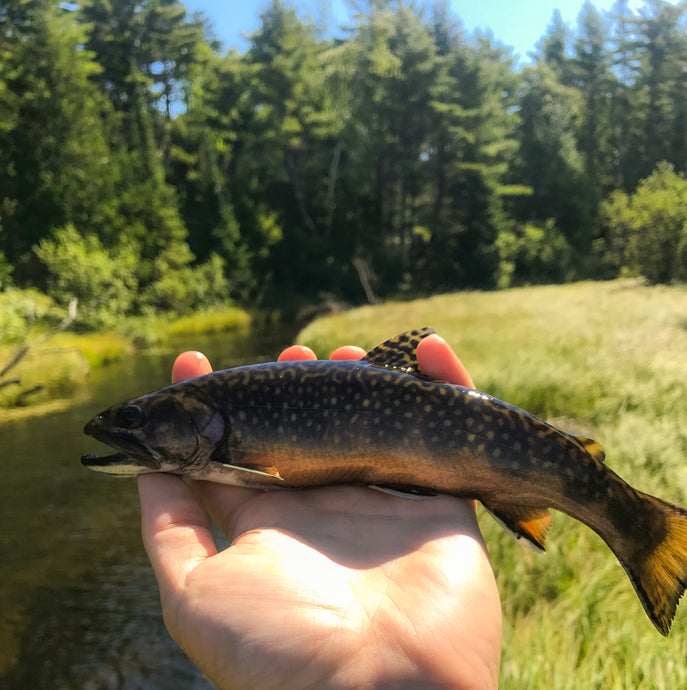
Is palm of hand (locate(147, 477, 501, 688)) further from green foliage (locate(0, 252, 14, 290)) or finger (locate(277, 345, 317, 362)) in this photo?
green foliage (locate(0, 252, 14, 290))

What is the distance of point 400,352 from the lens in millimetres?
4262

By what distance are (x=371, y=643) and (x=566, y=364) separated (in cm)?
1193

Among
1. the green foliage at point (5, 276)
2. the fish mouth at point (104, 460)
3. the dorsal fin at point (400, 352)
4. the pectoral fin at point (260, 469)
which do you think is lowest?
the green foliage at point (5, 276)

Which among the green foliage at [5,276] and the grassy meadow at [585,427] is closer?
the grassy meadow at [585,427]

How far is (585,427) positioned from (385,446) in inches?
334

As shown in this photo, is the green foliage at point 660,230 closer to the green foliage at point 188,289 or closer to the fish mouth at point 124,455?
the fish mouth at point 124,455

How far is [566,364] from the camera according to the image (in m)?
13.6

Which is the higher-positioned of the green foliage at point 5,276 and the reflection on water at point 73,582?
the green foliage at point 5,276

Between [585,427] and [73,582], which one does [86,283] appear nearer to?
[73,582]

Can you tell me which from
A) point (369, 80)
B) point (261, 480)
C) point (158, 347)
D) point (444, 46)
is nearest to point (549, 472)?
point (261, 480)

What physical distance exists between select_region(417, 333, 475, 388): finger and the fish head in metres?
1.49

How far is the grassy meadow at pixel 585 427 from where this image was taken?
486 centimetres

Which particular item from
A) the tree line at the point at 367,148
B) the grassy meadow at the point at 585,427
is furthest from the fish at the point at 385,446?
the tree line at the point at 367,148

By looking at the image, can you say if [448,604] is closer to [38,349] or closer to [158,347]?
[38,349]
